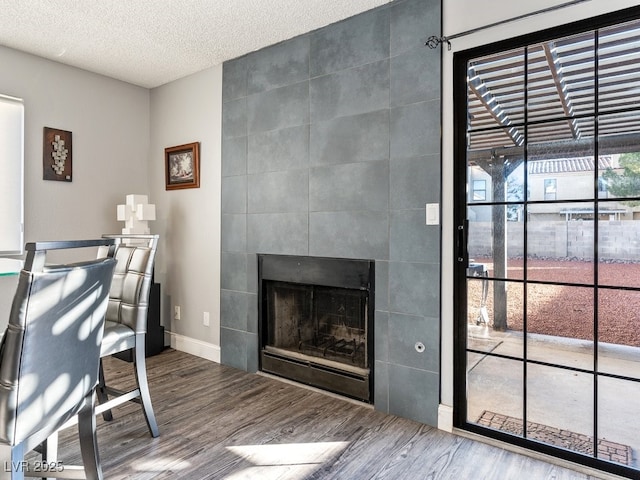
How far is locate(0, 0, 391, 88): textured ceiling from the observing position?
2.58 metres

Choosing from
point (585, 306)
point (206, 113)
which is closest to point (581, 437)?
point (585, 306)

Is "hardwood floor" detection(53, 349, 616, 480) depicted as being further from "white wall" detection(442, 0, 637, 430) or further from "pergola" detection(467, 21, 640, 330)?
"pergola" detection(467, 21, 640, 330)

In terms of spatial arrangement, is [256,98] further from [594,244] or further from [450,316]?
[594,244]

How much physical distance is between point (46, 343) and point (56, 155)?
2811 mm

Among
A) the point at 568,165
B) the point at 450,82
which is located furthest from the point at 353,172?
the point at 568,165

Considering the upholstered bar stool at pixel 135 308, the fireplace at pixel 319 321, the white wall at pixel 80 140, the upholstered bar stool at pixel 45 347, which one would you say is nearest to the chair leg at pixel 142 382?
the upholstered bar stool at pixel 135 308

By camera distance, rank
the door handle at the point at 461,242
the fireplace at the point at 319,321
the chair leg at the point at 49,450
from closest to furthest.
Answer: the chair leg at the point at 49,450, the door handle at the point at 461,242, the fireplace at the point at 319,321

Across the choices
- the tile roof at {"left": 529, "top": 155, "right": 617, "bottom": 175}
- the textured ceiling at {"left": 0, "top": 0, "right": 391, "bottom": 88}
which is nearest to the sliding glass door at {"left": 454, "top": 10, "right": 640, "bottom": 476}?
the tile roof at {"left": 529, "top": 155, "right": 617, "bottom": 175}

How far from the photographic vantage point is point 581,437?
6.56ft

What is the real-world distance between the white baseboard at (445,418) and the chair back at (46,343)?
1.83 m

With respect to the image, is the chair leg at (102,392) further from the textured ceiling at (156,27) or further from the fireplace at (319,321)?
the textured ceiling at (156,27)

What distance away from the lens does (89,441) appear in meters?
1.67

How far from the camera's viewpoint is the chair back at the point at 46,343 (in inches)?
48.2

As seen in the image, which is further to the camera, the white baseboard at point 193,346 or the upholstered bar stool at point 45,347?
Answer: the white baseboard at point 193,346
